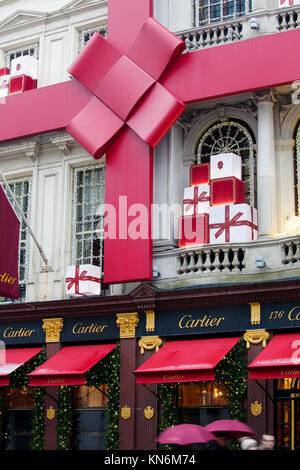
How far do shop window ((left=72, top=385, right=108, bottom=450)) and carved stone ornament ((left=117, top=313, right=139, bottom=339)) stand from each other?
150 centimetres

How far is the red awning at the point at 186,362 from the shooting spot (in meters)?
18.4

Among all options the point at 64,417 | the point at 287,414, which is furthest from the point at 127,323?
the point at 287,414

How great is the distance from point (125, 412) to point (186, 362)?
2.45 metres

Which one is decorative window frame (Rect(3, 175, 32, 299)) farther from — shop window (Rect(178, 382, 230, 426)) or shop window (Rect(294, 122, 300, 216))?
shop window (Rect(294, 122, 300, 216))

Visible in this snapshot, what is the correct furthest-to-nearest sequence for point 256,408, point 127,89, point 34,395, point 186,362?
1. point 34,395
2. point 127,89
3. point 186,362
4. point 256,408

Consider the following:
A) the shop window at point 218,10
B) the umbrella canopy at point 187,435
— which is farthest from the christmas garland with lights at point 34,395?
the shop window at point 218,10

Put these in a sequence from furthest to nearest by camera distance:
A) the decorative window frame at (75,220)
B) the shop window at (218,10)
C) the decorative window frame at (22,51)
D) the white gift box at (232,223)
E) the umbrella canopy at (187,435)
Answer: the decorative window frame at (22,51) < the decorative window frame at (75,220) < the shop window at (218,10) < the white gift box at (232,223) < the umbrella canopy at (187,435)

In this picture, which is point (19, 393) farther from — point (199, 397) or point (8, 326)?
point (199, 397)

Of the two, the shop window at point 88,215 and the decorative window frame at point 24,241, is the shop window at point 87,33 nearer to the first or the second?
the shop window at point 88,215

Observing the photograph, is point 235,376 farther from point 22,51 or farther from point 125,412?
point 22,51

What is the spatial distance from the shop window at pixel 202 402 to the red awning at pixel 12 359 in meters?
4.30

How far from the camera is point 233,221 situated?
65.8 feet

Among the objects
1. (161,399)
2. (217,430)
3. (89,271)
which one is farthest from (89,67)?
(217,430)

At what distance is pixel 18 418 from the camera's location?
22.5 metres
